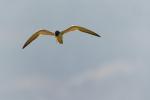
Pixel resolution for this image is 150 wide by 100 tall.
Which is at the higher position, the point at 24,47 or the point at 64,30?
the point at 64,30

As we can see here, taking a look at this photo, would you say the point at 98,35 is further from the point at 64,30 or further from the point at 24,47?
the point at 24,47

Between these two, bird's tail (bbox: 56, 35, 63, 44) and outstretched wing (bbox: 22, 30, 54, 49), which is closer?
bird's tail (bbox: 56, 35, 63, 44)

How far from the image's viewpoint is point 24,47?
78.7 metres

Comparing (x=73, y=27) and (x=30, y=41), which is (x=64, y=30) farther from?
(x=30, y=41)

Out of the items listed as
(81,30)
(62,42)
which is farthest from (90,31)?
(62,42)

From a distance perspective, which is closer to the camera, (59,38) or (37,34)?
(59,38)

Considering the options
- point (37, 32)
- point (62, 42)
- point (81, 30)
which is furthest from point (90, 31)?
point (37, 32)

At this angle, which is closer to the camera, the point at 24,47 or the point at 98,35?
the point at 98,35

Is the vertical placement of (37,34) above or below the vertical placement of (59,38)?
above

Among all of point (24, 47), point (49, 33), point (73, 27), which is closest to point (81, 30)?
point (73, 27)

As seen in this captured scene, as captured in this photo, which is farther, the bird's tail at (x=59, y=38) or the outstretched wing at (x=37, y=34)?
the outstretched wing at (x=37, y=34)

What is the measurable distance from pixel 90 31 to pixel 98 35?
2218 mm

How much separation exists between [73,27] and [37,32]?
8.55 metres

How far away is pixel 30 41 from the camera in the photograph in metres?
78.1
